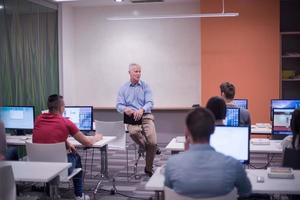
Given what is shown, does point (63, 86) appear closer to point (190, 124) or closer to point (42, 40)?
point (42, 40)

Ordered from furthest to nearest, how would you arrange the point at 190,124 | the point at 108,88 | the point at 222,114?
the point at 108,88 → the point at 222,114 → the point at 190,124

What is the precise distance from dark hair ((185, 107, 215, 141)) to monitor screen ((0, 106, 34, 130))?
12.6 ft

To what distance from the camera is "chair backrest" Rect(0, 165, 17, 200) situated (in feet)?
8.80

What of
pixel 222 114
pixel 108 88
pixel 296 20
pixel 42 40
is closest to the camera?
pixel 222 114

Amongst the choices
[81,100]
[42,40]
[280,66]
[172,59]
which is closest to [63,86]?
[81,100]

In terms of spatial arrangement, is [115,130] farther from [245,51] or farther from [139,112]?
[245,51]

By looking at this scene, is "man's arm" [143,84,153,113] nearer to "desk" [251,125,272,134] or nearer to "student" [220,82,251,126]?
"student" [220,82,251,126]

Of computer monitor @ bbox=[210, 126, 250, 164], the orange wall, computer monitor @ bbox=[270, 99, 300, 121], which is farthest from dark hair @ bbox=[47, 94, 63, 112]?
the orange wall

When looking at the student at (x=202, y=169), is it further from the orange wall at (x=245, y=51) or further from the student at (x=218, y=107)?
the orange wall at (x=245, y=51)

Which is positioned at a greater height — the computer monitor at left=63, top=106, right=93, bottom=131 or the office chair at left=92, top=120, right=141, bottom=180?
the computer monitor at left=63, top=106, right=93, bottom=131

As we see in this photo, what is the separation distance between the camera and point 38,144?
3930 millimetres

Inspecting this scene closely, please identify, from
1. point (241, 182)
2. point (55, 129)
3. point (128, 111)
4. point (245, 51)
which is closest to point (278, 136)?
point (128, 111)

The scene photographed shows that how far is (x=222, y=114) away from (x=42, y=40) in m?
4.80

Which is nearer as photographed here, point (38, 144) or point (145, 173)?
point (38, 144)
